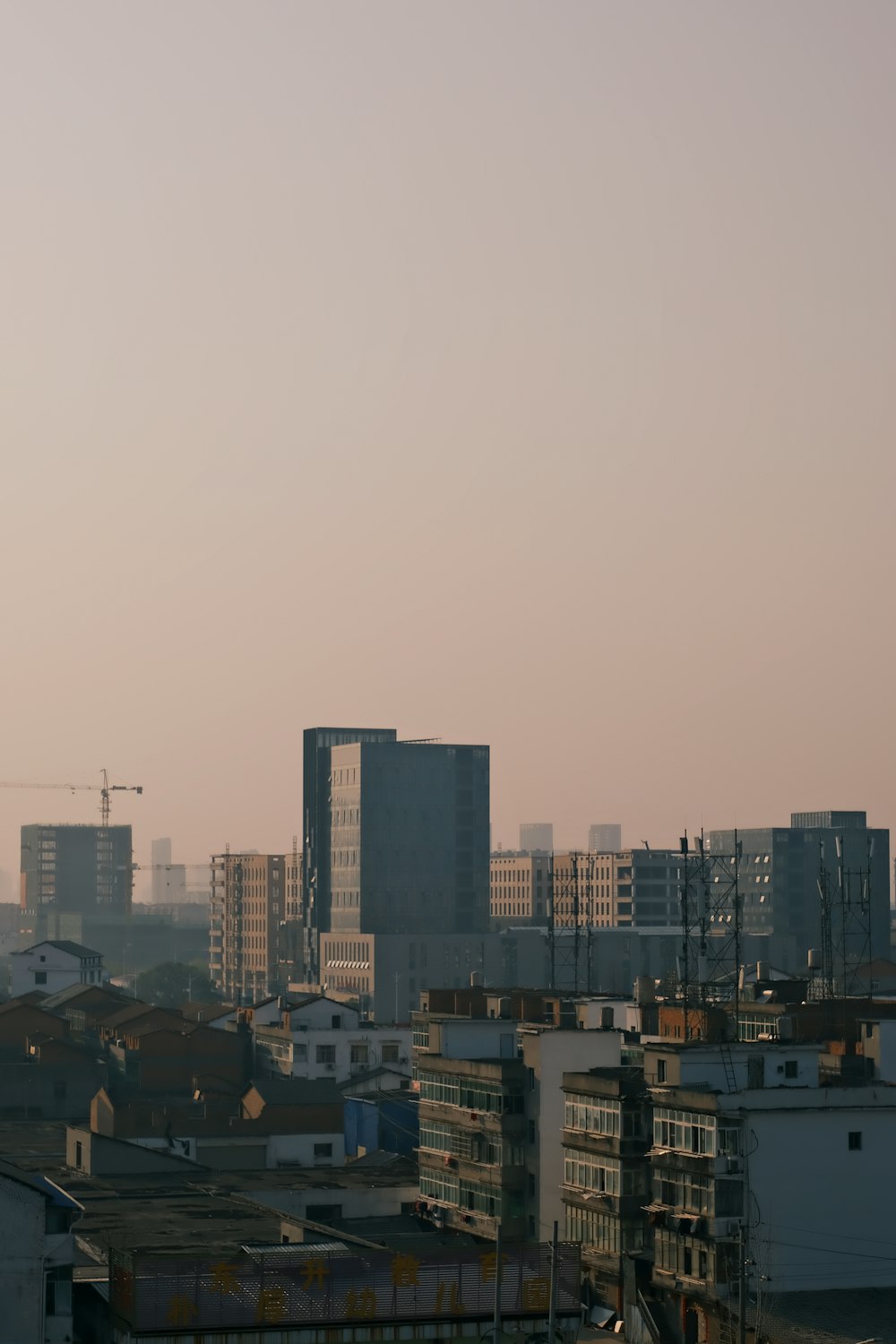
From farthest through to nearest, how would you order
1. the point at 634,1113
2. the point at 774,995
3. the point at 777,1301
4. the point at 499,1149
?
the point at 774,995
the point at 499,1149
the point at 634,1113
the point at 777,1301

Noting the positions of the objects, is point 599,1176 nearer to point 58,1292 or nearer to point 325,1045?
point 58,1292

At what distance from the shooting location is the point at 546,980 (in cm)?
19350

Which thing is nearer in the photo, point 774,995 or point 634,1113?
point 634,1113

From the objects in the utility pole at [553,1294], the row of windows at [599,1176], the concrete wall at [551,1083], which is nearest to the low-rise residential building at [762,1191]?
the row of windows at [599,1176]

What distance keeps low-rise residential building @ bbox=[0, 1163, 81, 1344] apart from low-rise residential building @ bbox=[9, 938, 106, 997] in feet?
390

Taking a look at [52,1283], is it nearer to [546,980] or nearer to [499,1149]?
[499,1149]

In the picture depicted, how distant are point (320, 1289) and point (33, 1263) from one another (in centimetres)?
585

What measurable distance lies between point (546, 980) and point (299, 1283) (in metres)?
152

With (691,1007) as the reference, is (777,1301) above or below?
below

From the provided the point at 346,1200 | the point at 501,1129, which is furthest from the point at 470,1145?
the point at 346,1200

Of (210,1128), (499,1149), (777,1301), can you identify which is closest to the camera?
(777,1301)

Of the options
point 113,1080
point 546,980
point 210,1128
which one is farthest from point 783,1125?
point 546,980

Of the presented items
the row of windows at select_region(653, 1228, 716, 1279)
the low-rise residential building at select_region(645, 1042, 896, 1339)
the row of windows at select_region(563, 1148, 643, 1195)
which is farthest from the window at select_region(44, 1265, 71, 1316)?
the row of windows at select_region(563, 1148, 643, 1195)

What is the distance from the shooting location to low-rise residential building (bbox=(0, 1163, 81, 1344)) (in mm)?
41688
